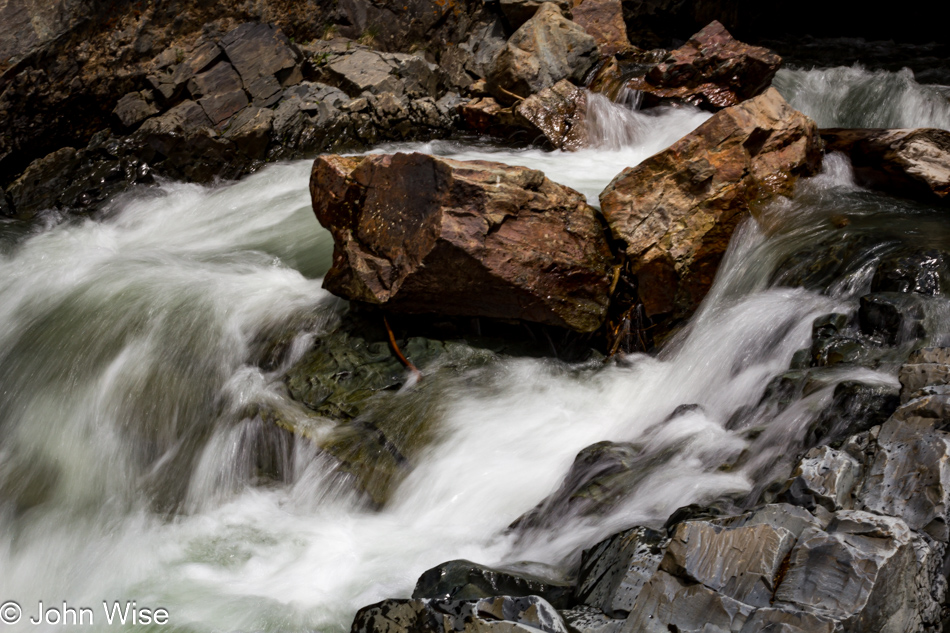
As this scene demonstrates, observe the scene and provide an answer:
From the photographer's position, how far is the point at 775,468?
2.66 meters

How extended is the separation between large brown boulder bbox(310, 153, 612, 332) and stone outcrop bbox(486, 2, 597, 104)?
3.49 m

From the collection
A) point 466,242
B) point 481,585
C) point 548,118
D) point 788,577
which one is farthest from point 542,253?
point 548,118

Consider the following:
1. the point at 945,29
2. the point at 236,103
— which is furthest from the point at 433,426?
the point at 945,29

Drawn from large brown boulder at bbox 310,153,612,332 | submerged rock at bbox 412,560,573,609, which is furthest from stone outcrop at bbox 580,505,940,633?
large brown boulder at bbox 310,153,612,332

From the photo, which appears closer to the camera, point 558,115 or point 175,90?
point 558,115

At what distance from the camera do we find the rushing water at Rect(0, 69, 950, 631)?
3.03 metres

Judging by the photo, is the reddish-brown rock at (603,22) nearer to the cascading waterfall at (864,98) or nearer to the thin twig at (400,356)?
the cascading waterfall at (864,98)

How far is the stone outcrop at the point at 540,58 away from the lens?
7293 mm

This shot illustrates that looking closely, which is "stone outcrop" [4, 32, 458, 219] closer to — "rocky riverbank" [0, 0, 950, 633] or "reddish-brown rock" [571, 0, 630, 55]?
"rocky riverbank" [0, 0, 950, 633]

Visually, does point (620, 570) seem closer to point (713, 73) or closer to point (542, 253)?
point (542, 253)

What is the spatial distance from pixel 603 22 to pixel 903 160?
14.8ft

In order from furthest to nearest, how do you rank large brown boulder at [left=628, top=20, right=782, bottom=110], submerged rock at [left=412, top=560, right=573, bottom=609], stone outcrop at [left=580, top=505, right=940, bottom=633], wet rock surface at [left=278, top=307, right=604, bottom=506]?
large brown boulder at [left=628, top=20, right=782, bottom=110], wet rock surface at [left=278, top=307, right=604, bottom=506], submerged rock at [left=412, top=560, right=573, bottom=609], stone outcrop at [left=580, top=505, right=940, bottom=633]

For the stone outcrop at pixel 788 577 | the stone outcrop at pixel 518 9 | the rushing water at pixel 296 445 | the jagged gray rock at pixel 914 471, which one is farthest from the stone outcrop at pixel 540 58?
the stone outcrop at pixel 788 577

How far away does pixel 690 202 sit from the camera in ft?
13.6
